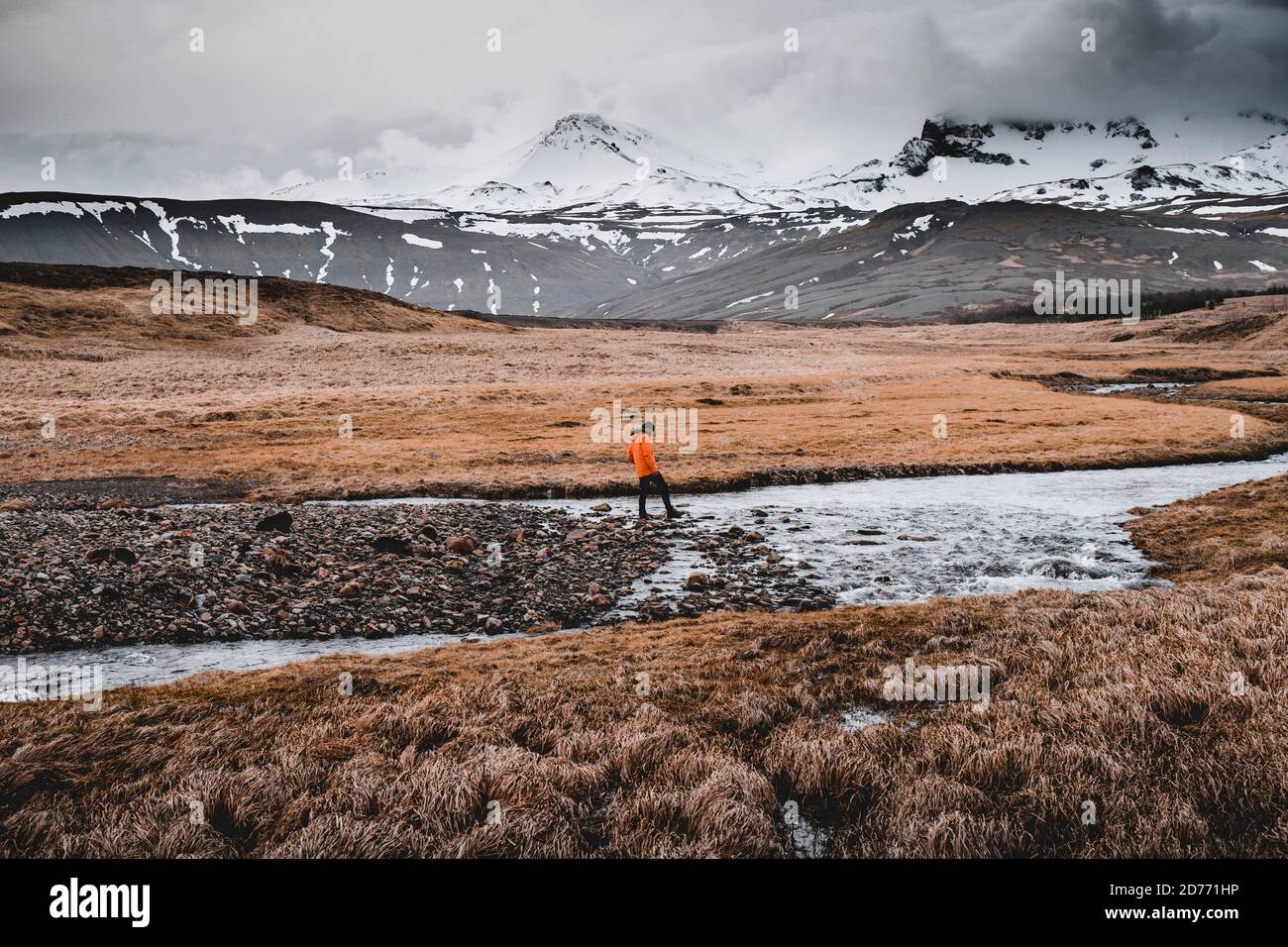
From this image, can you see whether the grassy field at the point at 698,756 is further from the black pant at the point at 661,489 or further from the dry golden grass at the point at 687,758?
the black pant at the point at 661,489

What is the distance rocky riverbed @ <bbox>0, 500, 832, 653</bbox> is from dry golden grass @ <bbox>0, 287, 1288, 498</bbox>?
27.6ft

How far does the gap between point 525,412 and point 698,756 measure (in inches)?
1881

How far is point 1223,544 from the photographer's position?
18.8 m

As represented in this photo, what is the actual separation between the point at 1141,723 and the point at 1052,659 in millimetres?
2508

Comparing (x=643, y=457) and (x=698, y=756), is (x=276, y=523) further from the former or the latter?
(x=698, y=756)

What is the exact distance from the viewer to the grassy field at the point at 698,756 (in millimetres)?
6430

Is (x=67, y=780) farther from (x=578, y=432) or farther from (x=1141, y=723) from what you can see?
(x=578, y=432)

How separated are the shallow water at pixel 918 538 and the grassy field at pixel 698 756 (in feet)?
8.35

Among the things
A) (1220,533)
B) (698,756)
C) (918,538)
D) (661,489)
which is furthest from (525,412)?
(698,756)

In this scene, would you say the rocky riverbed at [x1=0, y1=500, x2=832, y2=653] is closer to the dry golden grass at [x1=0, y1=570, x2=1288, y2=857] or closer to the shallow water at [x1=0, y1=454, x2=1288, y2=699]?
the shallow water at [x1=0, y1=454, x2=1288, y2=699]

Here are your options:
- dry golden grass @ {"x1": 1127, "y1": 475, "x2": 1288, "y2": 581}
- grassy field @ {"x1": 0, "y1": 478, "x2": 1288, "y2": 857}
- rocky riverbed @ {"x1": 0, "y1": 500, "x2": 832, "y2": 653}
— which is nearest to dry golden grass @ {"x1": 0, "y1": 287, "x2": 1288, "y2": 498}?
rocky riverbed @ {"x1": 0, "y1": 500, "x2": 832, "y2": 653}

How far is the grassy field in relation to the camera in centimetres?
643

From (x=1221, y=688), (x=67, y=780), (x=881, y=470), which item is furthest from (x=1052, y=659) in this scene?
(x=881, y=470)

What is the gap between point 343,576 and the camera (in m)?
17.1
